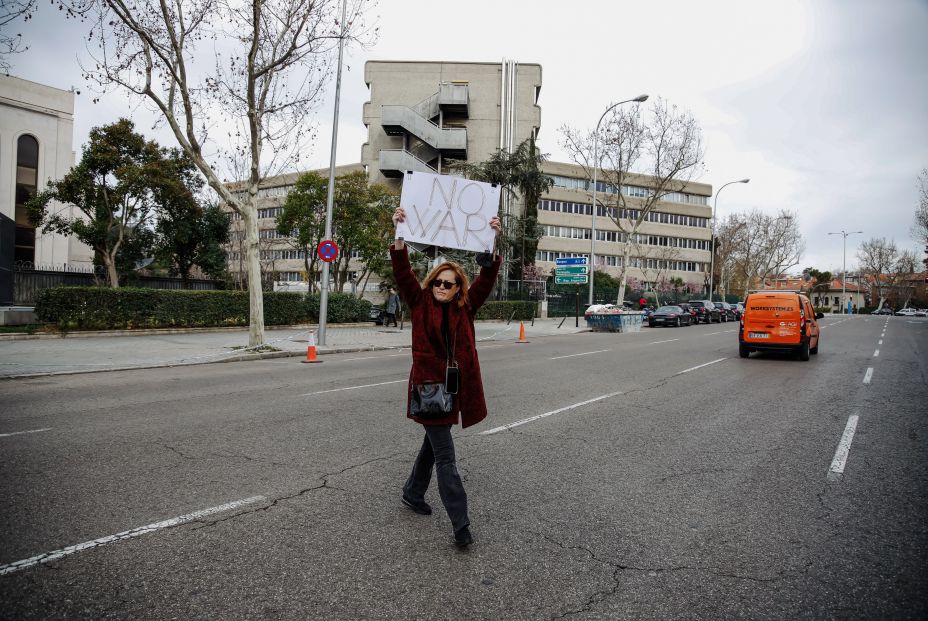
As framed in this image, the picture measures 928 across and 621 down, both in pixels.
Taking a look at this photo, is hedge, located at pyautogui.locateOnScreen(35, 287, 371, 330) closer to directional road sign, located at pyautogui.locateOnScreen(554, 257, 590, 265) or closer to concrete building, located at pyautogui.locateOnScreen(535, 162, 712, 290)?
directional road sign, located at pyautogui.locateOnScreen(554, 257, 590, 265)

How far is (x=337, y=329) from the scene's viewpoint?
2486cm

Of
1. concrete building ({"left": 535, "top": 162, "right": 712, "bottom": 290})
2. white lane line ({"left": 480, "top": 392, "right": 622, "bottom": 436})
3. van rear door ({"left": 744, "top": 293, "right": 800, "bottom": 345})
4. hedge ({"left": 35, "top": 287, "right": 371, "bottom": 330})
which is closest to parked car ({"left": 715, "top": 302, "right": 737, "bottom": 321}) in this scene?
concrete building ({"left": 535, "top": 162, "right": 712, "bottom": 290})

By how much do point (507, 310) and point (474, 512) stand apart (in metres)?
31.1

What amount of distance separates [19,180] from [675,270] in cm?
6446

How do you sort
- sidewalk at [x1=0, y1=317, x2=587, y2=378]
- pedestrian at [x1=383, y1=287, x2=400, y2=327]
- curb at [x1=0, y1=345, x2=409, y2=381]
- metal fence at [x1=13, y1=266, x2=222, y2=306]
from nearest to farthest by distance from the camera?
curb at [x1=0, y1=345, x2=409, y2=381] → sidewalk at [x1=0, y1=317, x2=587, y2=378] → metal fence at [x1=13, y1=266, x2=222, y2=306] → pedestrian at [x1=383, y1=287, x2=400, y2=327]

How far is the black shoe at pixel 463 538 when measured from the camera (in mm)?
3516

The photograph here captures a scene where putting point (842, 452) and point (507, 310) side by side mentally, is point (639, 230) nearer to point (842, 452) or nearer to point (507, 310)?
point (507, 310)

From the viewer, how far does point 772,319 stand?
14.9m

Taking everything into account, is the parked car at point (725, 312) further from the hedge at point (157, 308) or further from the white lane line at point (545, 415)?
the white lane line at point (545, 415)

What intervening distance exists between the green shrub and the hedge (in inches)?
481

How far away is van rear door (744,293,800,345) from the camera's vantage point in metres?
14.7

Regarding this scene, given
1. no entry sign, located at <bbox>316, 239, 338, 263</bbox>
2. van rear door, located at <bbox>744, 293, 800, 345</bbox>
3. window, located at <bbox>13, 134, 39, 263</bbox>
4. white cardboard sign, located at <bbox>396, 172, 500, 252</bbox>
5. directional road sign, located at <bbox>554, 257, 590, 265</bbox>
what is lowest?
van rear door, located at <bbox>744, 293, 800, 345</bbox>

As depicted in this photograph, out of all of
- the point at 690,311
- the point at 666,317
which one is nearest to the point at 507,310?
the point at 666,317

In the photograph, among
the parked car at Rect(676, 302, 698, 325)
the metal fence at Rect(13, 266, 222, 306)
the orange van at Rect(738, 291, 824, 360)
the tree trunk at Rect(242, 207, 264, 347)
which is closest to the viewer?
the orange van at Rect(738, 291, 824, 360)
